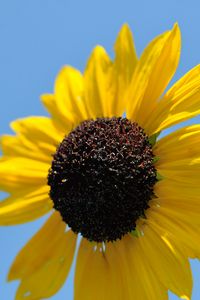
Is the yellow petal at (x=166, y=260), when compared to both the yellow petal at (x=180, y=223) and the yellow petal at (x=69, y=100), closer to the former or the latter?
the yellow petal at (x=180, y=223)

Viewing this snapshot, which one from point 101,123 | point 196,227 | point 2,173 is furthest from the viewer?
point 2,173

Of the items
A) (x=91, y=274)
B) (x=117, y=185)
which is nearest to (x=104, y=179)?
(x=117, y=185)

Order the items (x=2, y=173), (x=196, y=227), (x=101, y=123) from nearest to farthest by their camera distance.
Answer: (x=196, y=227) < (x=101, y=123) < (x=2, y=173)

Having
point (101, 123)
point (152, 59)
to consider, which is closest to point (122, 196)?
point (101, 123)

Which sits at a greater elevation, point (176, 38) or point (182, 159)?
point (176, 38)

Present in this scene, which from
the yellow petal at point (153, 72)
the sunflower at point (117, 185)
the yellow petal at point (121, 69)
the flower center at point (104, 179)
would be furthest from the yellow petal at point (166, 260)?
the yellow petal at point (121, 69)

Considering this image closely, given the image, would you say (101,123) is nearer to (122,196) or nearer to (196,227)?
(122,196)

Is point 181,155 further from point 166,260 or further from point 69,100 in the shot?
point 69,100
